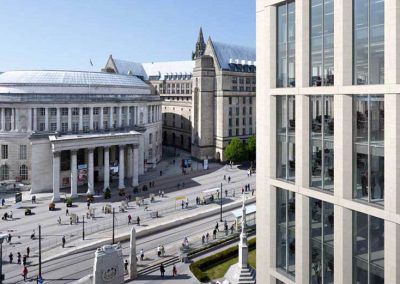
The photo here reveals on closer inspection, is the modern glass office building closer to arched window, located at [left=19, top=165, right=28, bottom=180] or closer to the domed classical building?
the domed classical building

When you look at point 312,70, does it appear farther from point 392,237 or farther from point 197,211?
point 197,211

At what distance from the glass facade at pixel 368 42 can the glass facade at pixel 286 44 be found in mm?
4131

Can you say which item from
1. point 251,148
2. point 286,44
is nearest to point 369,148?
point 286,44

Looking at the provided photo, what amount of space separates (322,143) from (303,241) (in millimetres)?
5028

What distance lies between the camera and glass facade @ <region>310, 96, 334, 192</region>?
20.0 meters

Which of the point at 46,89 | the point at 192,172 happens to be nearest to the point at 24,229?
the point at 46,89

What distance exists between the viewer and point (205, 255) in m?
54.0

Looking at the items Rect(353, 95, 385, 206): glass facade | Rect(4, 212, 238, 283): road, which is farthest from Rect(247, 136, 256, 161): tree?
Rect(353, 95, 385, 206): glass facade

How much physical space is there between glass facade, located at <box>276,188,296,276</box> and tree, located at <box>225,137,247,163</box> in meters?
86.4

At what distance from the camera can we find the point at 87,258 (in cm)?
5247

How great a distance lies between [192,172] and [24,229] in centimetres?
4996

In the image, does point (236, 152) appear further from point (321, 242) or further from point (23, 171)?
point (321, 242)

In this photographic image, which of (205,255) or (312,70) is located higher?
(312,70)

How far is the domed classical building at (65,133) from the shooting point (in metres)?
84.2
